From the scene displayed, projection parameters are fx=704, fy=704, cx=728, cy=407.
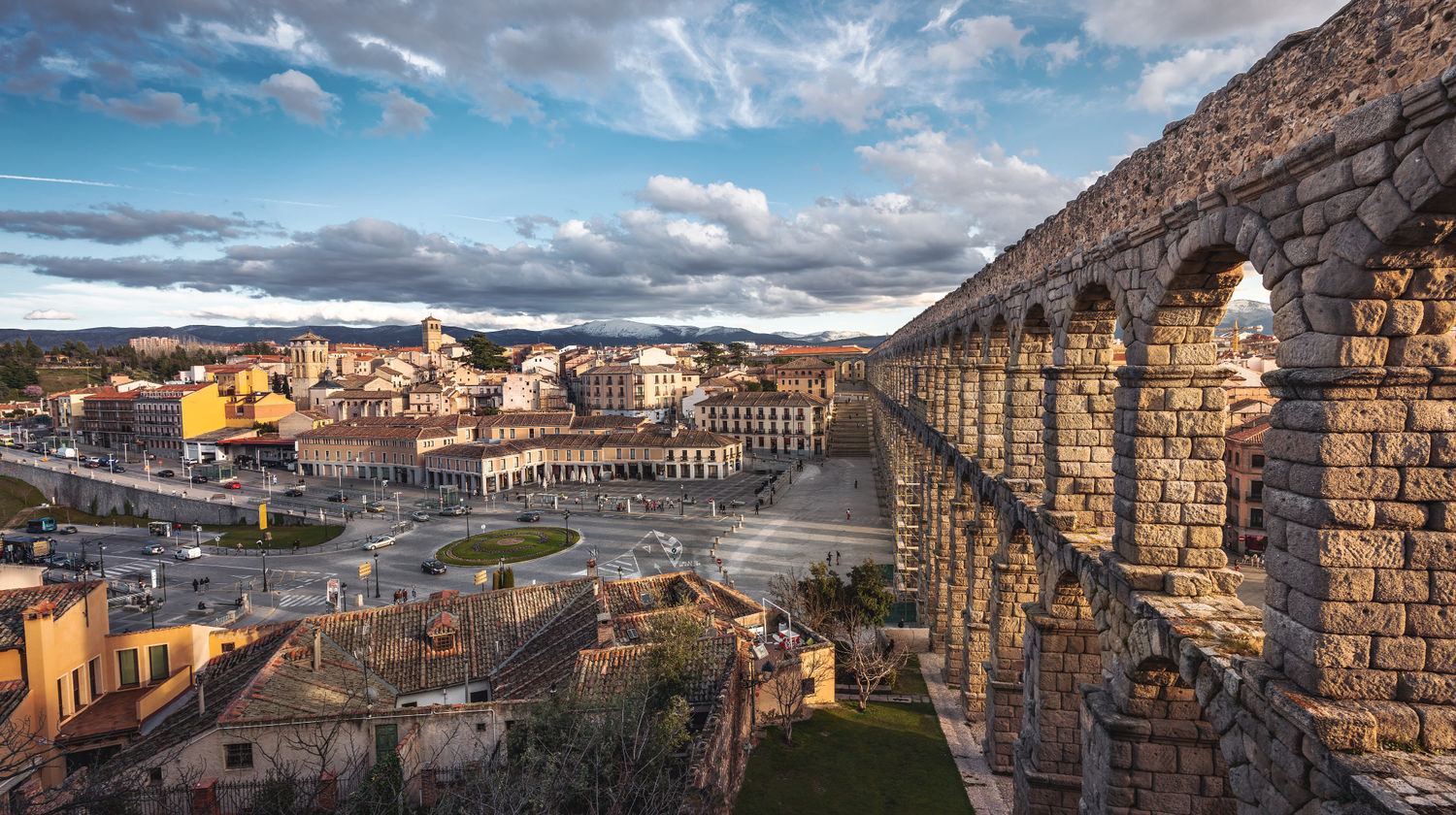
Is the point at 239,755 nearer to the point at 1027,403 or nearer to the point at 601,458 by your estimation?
the point at 1027,403

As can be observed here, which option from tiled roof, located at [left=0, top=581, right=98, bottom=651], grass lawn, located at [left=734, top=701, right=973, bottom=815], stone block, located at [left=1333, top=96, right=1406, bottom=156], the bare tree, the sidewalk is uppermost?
stone block, located at [left=1333, top=96, right=1406, bottom=156]

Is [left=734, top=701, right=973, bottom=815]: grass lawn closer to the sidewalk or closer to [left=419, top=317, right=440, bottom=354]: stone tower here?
the sidewalk

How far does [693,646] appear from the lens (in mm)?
18562

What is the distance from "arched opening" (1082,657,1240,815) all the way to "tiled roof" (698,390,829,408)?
2902 inches

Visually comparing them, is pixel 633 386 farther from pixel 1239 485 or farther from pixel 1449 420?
pixel 1449 420

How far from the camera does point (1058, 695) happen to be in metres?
12.9

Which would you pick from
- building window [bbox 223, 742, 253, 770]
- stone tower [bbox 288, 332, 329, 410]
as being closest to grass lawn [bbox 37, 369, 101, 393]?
stone tower [bbox 288, 332, 329, 410]

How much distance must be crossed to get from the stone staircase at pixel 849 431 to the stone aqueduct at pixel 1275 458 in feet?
240

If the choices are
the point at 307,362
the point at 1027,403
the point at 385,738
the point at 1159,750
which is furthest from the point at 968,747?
the point at 307,362

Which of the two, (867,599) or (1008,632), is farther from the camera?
(867,599)

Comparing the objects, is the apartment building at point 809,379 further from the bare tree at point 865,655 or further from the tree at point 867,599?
the bare tree at point 865,655

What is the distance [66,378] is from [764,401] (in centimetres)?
13847

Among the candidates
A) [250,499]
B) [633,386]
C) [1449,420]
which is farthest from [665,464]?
[1449,420]

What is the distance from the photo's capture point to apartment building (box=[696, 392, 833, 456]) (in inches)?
3273
